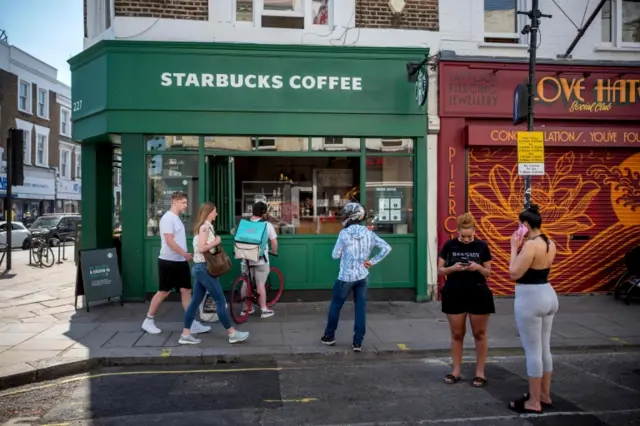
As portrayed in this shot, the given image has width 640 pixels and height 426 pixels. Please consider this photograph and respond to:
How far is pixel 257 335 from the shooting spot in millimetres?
7352

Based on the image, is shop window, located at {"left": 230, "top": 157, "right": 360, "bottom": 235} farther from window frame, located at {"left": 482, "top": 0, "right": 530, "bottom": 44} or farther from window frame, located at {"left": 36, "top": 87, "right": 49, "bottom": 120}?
window frame, located at {"left": 36, "top": 87, "right": 49, "bottom": 120}

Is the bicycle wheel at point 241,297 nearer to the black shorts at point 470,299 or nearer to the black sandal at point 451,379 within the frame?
the black sandal at point 451,379

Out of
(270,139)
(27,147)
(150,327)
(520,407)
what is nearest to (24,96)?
(27,147)

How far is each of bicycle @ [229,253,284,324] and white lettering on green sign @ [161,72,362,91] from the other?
317 cm

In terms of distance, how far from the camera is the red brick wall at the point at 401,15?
9.83 metres

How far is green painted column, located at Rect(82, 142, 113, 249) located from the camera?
10.4 meters

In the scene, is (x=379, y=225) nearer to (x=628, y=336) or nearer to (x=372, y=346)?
(x=372, y=346)

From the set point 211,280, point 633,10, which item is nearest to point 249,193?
point 211,280

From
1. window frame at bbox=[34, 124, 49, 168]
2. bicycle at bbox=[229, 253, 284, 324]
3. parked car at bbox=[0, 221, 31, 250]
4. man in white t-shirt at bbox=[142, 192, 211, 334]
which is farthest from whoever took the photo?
window frame at bbox=[34, 124, 49, 168]

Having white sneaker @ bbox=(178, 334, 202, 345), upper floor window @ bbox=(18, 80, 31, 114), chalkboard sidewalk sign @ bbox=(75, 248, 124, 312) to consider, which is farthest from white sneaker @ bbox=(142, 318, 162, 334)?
upper floor window @ bbox=(18, 80, 31, 114)

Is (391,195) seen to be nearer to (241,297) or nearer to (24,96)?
(241,297)

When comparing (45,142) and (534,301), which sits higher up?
(45,142)

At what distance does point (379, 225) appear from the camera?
10062mm

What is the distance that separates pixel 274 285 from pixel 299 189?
6.32 ft
